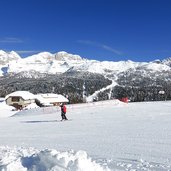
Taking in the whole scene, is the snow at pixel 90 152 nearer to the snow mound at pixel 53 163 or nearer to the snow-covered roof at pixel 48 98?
the snow mound at pixel 53 163

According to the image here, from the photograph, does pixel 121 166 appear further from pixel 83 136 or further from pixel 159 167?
pixel 83 136

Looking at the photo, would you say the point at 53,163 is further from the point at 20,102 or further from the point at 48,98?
the point at 48,98

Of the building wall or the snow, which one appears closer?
the snow

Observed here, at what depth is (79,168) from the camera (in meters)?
9.73

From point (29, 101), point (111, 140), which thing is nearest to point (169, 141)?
point (111, 140)

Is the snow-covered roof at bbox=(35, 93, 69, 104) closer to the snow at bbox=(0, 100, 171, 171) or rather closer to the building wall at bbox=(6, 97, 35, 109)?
the building wall at bbox=(6, 97, 35, 109)

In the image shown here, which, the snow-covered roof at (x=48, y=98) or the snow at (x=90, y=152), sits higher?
the snow-covered roof at (x=48, y=98)

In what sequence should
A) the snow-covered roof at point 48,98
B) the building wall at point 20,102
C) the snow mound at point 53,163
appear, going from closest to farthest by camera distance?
1. the snow mound at point 53,163
2. the building wall at point 20,102
3. the snow-covered roof at point 48,98

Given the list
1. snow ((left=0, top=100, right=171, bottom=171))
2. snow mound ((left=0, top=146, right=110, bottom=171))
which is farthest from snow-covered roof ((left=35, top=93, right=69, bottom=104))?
snow mound ((left=0, top=146, right=110, bottom=171))

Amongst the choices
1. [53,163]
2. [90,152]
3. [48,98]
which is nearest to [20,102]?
[48,98]

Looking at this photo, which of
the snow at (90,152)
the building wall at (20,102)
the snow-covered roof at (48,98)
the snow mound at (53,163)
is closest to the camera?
the snow mound at (53,163)

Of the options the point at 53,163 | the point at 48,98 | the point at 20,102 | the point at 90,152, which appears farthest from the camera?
the point at 48,98

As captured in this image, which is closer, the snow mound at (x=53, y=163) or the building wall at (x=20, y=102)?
the snow mound at (x=53, y=163)

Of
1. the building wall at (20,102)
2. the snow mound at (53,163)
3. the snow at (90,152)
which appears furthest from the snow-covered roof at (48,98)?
the snow mound at (53,163)
